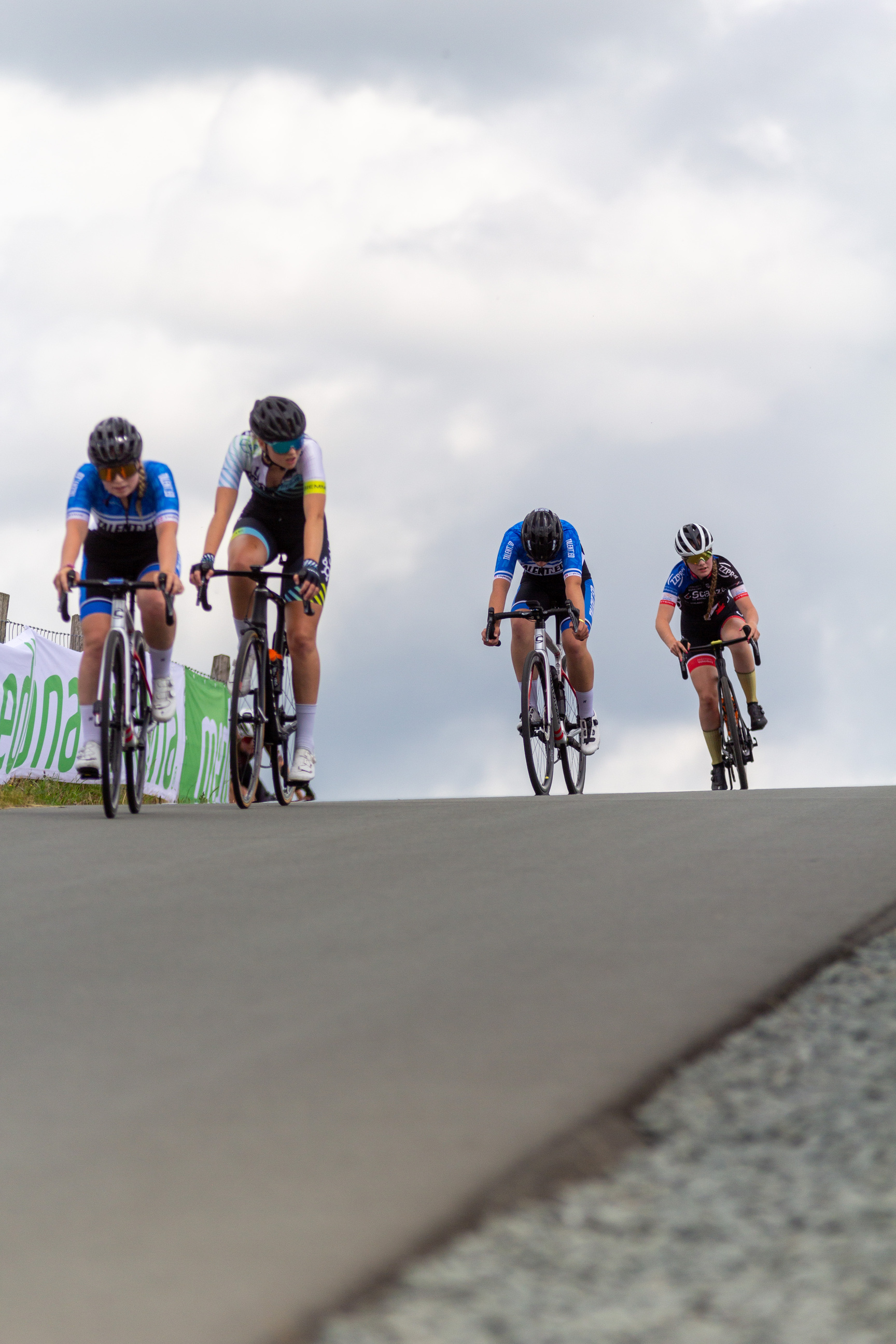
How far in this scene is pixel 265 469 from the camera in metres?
8.62

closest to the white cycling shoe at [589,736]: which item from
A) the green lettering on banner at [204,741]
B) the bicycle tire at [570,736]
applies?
the bicycle tire at [570,736]

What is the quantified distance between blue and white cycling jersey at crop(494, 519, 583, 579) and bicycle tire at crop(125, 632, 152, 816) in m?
3.85

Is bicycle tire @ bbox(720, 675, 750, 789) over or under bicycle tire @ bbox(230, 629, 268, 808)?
over

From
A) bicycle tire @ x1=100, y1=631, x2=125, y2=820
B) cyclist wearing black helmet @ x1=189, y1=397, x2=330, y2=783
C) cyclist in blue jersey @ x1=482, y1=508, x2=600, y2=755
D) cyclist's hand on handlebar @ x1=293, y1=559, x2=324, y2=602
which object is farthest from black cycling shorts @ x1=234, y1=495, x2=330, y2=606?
cyclist in blue jersey @ x1=482, y1=508, x2=600, y2=755

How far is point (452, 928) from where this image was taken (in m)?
3.91

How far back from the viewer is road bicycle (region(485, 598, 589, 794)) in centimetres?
1088

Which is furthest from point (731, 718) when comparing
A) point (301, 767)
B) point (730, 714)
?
point (301, 767)

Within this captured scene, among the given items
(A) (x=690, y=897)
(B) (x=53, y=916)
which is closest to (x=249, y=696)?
(B) (x=53, y=916)

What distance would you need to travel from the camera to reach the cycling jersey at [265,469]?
855cm

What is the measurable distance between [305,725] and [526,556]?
336 centimetres

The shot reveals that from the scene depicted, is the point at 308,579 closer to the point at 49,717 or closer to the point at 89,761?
the point at 89,761

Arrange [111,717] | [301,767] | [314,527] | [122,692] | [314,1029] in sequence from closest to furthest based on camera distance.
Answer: [314,1029]
[111,717]
[122,692]
[314,527]
[301,767]

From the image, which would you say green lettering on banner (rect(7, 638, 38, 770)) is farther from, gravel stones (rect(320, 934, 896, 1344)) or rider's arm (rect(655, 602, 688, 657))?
gravel stones (rect(320, 934, 896, 1344))

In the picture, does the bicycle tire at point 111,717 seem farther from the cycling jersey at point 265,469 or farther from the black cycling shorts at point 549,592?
the black cycling shorts at point 549,592
